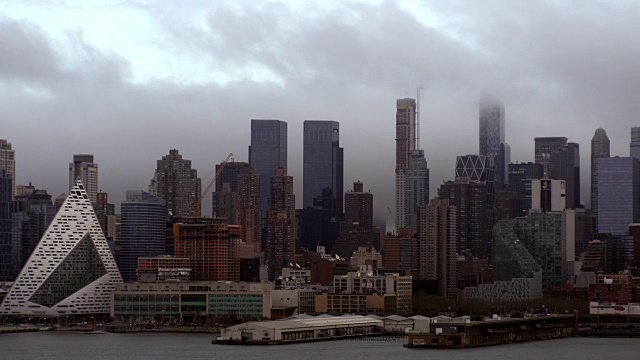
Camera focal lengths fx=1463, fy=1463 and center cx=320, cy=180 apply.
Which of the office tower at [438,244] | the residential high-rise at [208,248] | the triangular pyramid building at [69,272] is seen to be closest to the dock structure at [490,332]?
the triangular pyramid building at [69,272]

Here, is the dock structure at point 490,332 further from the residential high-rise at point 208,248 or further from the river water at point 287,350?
the residential high-rise at point 208,248

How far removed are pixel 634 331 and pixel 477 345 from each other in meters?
23.6

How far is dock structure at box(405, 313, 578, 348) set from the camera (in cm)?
9269

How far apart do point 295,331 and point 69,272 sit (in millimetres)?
45760

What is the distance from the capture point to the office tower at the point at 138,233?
189m

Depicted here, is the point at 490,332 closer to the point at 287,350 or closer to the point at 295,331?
the point at 295,331

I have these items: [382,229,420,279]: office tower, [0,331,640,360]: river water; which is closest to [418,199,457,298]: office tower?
[382,229,420,279]: office tower

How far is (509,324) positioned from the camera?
332 ft

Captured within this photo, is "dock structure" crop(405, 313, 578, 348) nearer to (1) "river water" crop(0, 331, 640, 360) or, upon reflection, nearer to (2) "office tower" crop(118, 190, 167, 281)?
(1) "river water" crop(0, 331, 640, 360)

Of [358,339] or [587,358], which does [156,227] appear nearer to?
[358,339]

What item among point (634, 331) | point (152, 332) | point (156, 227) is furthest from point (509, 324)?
point (156, 227)

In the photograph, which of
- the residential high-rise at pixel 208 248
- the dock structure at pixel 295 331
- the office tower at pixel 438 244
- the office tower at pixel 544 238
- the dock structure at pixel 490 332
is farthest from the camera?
the office tower at pixel 544 238

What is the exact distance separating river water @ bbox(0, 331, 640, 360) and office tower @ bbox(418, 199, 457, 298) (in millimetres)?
72594

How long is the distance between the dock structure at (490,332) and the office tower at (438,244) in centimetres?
6605
